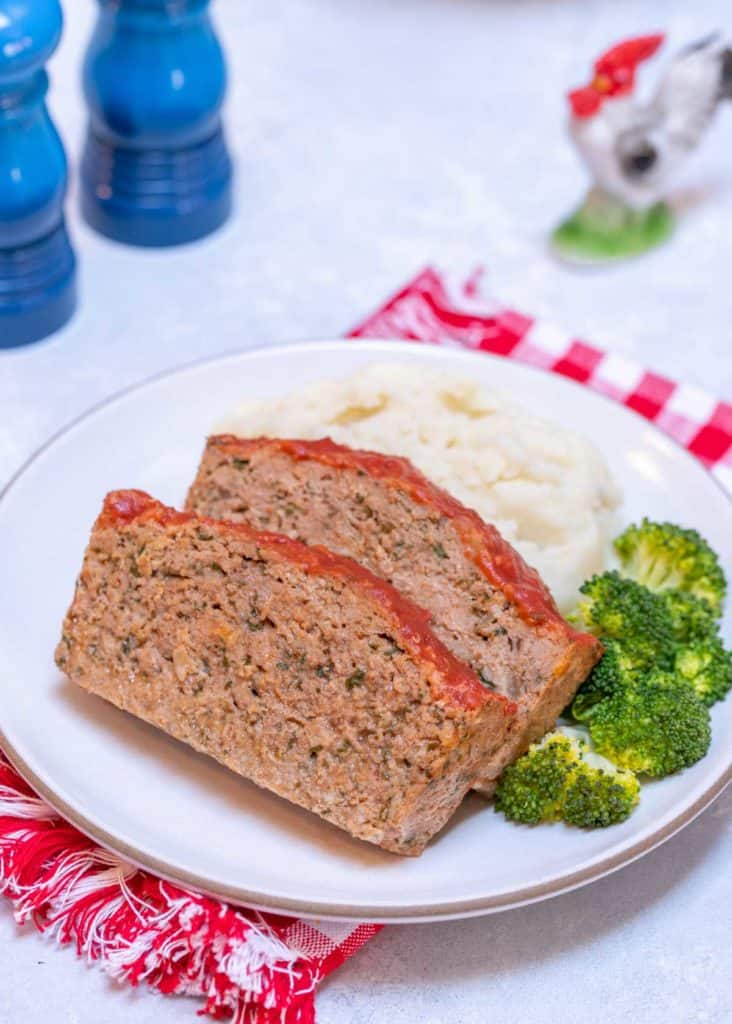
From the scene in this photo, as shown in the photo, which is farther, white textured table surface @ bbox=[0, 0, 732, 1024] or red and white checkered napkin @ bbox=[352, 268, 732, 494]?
red and white checkered napkin @ bbox=[352, 268, 732, 494]

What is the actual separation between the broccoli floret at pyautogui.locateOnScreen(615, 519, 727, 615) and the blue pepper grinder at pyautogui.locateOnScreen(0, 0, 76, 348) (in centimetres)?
246

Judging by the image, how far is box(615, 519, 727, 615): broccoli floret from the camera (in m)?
4.04

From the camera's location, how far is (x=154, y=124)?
18.2 ft

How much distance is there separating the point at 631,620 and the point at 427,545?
2.04 ft

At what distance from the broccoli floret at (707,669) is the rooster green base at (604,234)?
2.72m

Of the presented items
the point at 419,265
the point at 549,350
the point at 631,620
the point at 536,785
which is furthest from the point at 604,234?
the point at 536,785

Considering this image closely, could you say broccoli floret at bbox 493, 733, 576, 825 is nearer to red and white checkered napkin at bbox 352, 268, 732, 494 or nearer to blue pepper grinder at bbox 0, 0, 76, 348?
red and white checkered napkin at bbox 352, 268, 732, 494

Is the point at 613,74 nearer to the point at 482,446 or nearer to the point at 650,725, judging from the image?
the point at 482,446

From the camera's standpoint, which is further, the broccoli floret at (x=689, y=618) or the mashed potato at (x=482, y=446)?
the mashed potato at (x=482, y=446)

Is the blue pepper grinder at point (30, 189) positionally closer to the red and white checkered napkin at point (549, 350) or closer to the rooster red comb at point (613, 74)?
the red and white checkered napkin at point (549, 350)

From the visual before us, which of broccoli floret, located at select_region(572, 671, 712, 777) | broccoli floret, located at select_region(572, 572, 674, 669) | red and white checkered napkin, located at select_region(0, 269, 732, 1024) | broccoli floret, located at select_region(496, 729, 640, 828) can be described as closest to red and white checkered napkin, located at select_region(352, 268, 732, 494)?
broccoli floret, located at select_region(572, 572, 674, 669)

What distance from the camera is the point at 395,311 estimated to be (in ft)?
17.9

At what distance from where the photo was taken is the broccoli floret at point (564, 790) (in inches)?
132

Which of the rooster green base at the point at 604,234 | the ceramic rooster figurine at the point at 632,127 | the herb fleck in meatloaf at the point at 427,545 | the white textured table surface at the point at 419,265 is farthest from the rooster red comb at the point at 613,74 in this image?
the herb fleck in meatloaf at the point at 427,545
